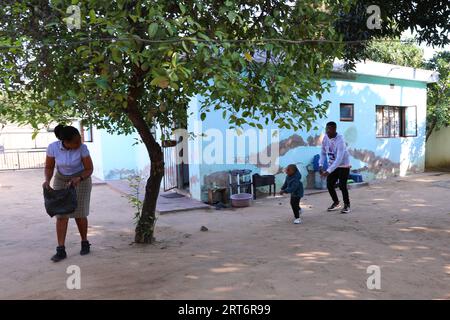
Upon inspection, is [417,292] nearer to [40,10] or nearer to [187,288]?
[187,288]

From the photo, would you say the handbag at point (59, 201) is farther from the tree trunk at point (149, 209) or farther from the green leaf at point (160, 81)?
the green leaf at point (160, 81)

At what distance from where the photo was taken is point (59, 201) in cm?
429

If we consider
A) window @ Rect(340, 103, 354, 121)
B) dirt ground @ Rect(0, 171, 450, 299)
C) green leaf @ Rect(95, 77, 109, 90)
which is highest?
window @ Rect(340, 103, 354, 121)

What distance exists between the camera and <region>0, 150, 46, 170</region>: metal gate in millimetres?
16828

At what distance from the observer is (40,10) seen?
14.3 feet

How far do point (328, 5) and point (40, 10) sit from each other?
3.16 meters

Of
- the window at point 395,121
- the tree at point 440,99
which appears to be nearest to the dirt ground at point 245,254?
the window at point 395,121

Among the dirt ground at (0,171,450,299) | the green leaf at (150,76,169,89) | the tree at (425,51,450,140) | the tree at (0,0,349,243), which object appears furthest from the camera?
the tree at (425,51,450,140)

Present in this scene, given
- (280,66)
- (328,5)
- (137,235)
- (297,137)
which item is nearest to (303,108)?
(280,66)

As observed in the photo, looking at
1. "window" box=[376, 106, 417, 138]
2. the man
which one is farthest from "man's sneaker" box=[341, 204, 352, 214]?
"window" box=[376, 106, 417, 138]

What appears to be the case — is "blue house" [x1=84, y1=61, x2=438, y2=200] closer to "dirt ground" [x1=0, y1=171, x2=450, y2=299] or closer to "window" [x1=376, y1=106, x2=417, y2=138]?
"window" [x1=376, y1=106, x2=417, y2=138]

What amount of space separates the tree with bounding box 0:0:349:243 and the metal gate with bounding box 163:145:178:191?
164 inches

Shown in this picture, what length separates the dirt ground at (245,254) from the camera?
11.2 ft

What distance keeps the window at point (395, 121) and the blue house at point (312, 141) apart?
1.1 inches
